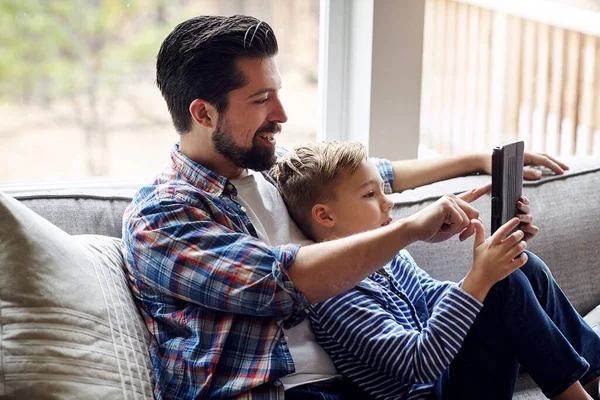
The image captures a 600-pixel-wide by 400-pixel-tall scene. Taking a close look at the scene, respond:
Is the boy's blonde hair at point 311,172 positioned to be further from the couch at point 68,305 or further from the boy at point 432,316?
the couch at point 68,305

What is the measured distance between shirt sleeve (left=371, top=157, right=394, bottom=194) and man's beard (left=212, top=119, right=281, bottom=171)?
412 millimetres

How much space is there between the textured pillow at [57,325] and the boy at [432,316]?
1.34 ft

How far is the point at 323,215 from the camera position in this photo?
1.68 meters

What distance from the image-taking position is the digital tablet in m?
1.53

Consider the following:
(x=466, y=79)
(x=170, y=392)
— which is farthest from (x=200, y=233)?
(x=466, y=79)

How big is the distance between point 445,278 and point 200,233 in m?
0.77

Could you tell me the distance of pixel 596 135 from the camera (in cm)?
358

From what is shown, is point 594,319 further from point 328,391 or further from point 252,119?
point 252,119

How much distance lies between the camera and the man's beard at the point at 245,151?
164 centimetres


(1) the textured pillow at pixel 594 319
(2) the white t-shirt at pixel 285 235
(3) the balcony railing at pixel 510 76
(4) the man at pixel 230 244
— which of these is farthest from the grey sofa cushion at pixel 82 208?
(3) the balcony railing at pixel 510 76

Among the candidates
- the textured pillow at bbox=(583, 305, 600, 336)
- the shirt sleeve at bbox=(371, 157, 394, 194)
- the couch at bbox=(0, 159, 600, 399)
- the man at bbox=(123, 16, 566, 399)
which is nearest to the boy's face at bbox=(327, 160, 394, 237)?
the man at bbox=(123, 16, 566, 399)

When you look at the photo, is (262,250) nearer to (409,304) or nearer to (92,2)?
(409,304)

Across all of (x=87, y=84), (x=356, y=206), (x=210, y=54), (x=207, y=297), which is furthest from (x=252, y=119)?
(x=87, y=84)

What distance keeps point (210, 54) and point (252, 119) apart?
16cm
